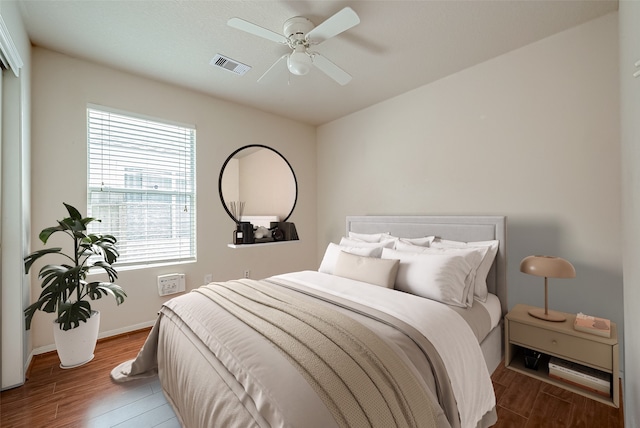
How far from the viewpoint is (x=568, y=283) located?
2172 millimetres

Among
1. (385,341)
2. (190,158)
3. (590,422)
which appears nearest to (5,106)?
(190,158)

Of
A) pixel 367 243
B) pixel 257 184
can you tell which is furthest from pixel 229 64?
pixel 367 243

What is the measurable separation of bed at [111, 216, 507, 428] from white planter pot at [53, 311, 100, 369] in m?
0.34

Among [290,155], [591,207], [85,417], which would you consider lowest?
[85,417]

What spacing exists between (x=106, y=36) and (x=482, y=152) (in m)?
3.31

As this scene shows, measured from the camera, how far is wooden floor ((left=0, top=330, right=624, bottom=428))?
1.62 metres

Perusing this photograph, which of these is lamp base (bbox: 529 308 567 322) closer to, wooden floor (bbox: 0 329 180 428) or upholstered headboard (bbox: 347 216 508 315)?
upholstered headboard (bbox: 347 216 508 315)

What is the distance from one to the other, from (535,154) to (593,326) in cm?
132

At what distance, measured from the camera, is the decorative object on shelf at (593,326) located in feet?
5.55

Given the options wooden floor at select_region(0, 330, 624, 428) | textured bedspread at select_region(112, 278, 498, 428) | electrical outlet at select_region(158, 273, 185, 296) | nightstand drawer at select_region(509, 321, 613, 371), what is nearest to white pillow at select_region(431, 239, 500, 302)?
nightstand drawer at select_region(509, 321, 613, 371)

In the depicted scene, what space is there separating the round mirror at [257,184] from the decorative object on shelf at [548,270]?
2793 millimetres

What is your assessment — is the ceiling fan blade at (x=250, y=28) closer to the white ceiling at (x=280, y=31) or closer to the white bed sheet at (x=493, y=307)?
the white ceiling at (x=280, y=31)

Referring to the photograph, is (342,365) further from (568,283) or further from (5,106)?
(5,106)

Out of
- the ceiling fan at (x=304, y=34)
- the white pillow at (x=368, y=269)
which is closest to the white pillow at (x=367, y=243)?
the white pillow at (x=368, y=269)
